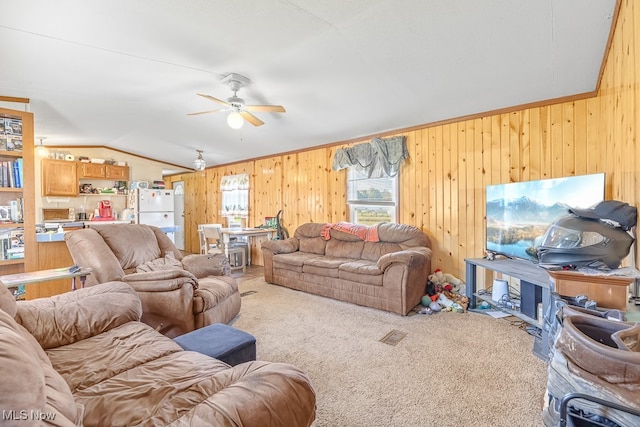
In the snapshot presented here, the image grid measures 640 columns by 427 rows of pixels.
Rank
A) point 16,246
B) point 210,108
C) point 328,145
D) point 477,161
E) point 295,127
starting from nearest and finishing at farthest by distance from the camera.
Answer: point 16,246 < point 477,161 < point 210,108 < point 295,127 < point 328,145

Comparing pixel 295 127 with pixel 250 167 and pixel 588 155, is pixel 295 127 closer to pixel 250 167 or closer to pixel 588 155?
pixel 250 167

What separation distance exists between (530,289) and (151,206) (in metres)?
6.89

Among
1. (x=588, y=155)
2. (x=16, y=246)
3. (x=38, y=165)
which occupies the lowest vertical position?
(x=16, y=246)

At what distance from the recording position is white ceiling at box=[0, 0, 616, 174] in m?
2.04

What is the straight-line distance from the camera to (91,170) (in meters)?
6.26

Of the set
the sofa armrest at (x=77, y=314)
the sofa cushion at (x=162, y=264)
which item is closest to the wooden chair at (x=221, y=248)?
the sofa cushion at (x=162, y=264)

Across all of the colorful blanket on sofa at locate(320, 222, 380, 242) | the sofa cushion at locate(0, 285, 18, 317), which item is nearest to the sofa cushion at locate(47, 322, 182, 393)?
the sofa cushion at locate(0, 285, 18, 317)

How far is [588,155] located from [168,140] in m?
6.37

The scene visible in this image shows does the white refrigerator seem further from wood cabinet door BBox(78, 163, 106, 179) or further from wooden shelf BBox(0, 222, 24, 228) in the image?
wooden shelf BBox(0, 222, 24, 228)

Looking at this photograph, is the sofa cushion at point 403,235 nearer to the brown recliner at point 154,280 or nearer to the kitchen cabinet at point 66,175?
the brown recliner at point 154,280

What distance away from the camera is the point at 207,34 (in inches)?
92.4

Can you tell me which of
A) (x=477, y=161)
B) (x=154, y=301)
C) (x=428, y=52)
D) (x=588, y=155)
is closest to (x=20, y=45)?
(x=154, y=301)


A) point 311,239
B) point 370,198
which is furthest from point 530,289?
point 311,239

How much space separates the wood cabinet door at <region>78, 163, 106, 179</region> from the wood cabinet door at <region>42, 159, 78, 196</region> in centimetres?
11
